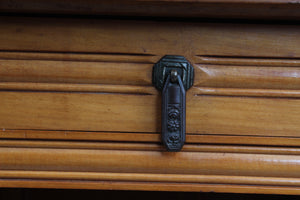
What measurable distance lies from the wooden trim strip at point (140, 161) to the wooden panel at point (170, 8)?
0.26 m

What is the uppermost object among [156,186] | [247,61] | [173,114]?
[247,61]

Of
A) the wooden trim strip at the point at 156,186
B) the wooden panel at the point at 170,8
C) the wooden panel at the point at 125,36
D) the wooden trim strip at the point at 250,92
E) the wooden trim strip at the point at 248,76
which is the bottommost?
the wooden trim strip at the point at 156,186

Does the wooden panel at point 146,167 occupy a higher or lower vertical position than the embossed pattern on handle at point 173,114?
lower

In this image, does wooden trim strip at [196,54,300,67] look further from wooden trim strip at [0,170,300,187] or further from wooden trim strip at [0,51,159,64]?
wooden trim strip at [0,170,300,187]

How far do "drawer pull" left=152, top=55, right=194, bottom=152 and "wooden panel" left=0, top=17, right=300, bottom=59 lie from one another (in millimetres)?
23

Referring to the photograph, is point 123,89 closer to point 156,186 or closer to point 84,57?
point 84,57

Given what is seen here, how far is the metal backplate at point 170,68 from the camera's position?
471mm

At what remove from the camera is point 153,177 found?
49cm

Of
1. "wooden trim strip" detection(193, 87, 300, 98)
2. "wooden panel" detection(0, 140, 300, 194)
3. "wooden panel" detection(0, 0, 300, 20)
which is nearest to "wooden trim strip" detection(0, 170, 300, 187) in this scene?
"wooden panel" detection(0, 140, 300, 194)

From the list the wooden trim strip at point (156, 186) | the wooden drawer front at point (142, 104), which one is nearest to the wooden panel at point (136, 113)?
the wooden drawer front at point (142, 104)

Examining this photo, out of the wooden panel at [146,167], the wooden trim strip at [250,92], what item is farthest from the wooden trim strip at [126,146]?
the wooden trim strip at [250,92]

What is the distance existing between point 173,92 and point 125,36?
140 millimetres

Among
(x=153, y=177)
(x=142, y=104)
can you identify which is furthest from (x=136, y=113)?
(x=153, y=177)

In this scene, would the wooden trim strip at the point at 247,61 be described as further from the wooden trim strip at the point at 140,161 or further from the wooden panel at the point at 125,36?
the wooden trim strip at the point at 140,161
